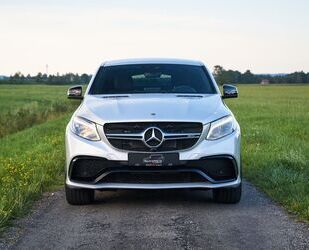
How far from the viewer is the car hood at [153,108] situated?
6.33 meters

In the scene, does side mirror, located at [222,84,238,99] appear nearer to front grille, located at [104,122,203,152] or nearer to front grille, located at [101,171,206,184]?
front grille, located at [104,122,203,152]

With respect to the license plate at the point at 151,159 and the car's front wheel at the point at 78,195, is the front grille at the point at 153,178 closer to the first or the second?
the license plate at the point at 151,159

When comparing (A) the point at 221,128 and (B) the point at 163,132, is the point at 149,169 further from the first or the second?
(A) the point at 221,128

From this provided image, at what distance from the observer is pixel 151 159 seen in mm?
6188

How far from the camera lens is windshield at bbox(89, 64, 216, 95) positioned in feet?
25.4

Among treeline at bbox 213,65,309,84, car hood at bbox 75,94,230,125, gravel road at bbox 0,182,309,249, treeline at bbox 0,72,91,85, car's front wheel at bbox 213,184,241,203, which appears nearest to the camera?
gravel road at bbox 0,182,309,249

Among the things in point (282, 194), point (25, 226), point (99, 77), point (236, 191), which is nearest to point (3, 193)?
point (25, 226)

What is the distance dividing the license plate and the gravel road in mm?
526

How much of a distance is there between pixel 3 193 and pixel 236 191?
2694 mm

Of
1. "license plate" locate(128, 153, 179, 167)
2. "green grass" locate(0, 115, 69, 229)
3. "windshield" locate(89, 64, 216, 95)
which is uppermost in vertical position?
"windshield" locate(89, 64, 216, 95)

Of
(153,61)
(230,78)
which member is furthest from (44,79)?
(153,61)

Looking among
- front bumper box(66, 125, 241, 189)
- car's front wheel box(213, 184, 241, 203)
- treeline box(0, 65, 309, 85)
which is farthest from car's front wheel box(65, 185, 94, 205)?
treeline box(0, 65, 309, 85)

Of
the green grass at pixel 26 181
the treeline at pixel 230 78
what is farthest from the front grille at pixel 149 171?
the treeline at pixel 230 78

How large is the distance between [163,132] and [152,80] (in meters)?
1.80
